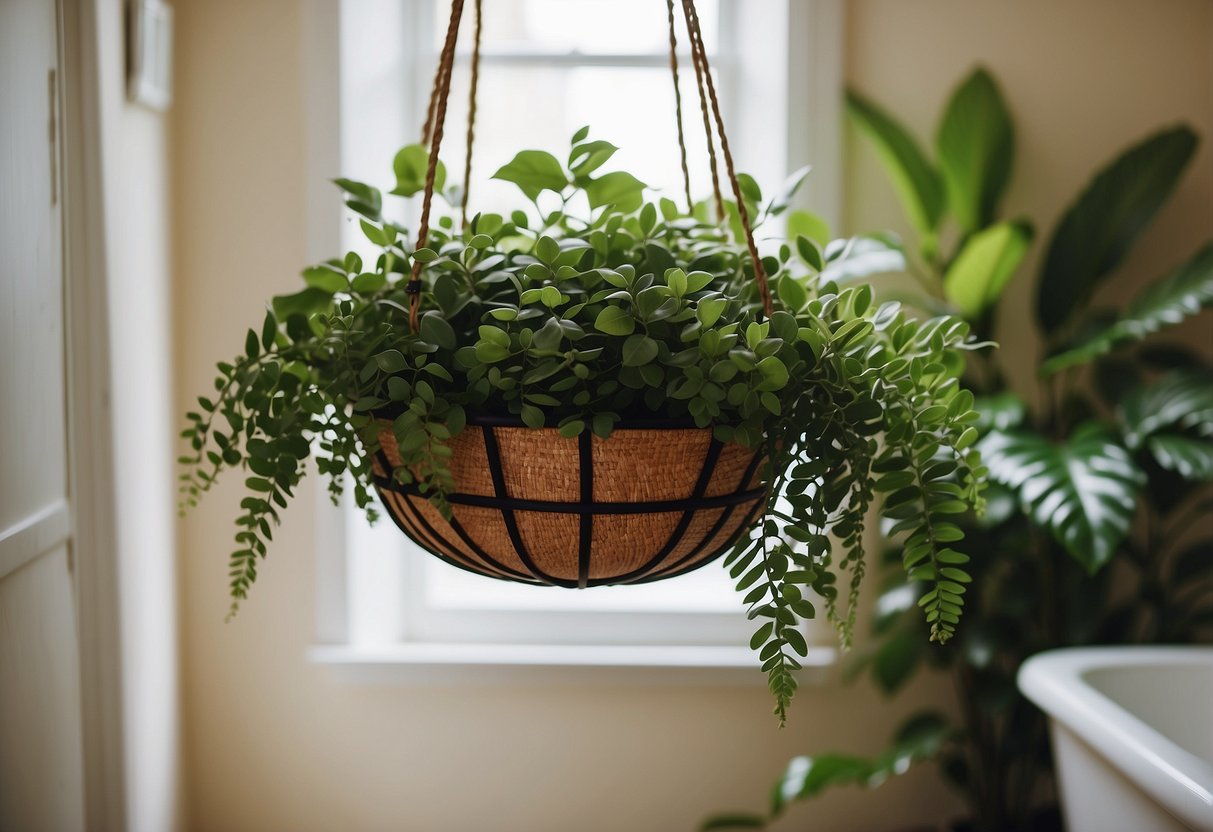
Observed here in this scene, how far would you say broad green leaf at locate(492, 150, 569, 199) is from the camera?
76cm

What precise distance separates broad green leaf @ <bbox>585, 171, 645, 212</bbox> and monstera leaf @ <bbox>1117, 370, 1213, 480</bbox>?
954 mm

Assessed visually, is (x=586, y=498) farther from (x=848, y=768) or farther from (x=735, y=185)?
(x=848, y=768)

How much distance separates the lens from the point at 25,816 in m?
1.15

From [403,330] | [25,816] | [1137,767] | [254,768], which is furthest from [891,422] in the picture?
[254,768]

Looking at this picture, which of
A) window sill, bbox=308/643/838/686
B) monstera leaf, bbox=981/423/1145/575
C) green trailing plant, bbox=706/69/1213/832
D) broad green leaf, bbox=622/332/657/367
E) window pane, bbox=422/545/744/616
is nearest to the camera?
broad green leaf, bbox=622/332/657/367

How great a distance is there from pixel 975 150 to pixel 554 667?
3.79ft

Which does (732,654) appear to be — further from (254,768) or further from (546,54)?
(546,54)

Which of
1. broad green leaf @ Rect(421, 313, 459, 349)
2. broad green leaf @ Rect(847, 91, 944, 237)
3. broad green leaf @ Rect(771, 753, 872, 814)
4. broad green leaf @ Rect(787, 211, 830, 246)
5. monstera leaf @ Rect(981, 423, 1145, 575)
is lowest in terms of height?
broad green leaf @ Rect(771, 753, 872, 814)

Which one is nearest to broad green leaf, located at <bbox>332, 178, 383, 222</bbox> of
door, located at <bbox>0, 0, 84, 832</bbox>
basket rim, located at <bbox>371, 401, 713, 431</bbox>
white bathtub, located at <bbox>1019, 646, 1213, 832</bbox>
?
basket rim, located at <bbox>371, 401, 713, 431</bbox>

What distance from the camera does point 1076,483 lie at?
1.30m

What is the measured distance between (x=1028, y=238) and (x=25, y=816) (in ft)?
5.31

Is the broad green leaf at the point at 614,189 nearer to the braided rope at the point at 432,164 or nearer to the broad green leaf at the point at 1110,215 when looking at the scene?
the braided rope at the point at 432,164

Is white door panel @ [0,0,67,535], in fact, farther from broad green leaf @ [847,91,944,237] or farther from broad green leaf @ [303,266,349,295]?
broad green leaf @ [847,91,944,237]

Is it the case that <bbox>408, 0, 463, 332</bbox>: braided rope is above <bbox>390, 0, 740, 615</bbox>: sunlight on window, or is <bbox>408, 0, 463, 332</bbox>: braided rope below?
below
